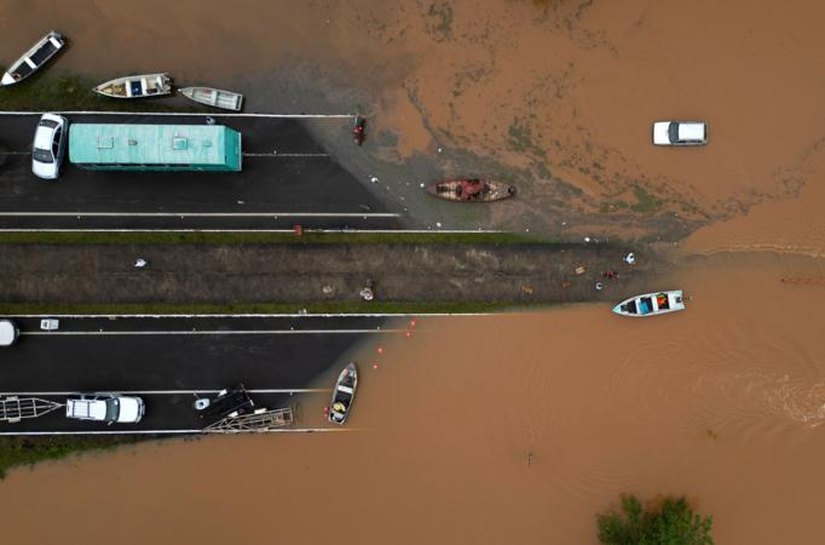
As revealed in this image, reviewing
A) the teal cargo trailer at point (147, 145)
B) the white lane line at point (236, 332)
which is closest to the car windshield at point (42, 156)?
the teal cargo trailer at point (147, 145)

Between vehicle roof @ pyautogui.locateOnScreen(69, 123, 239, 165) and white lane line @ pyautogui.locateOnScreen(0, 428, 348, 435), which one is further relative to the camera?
white lane line @ pyautogui.locateOnScreen(0, 428, 348, 435)

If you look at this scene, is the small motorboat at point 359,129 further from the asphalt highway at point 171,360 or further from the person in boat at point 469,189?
the asphalt highway at point 171,360

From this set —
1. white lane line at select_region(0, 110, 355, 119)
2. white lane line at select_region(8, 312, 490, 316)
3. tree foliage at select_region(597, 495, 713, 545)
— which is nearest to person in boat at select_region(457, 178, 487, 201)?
white lane line at select_region(8, 312, 490, 316)

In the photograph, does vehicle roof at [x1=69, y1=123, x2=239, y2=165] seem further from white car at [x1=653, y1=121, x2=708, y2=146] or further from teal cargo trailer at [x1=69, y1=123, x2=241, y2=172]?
white car at [x1=653, y1=121, x2=708, y2=146]

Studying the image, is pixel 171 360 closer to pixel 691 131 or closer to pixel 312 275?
pixel 312 275

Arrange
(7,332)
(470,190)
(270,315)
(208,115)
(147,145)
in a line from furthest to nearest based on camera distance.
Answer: (208,115), (270,315), (470,190), (7,332), (147,145)

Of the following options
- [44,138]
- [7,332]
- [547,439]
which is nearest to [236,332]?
[7,332]

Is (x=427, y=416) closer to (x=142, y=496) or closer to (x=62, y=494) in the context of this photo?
(x=142, y=496)
